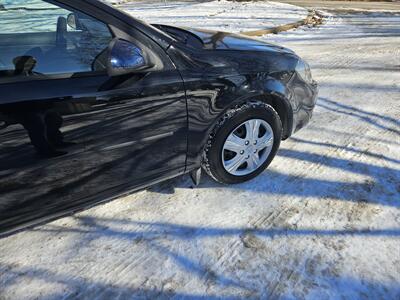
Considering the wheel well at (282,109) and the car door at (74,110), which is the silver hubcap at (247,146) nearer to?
the wheel well at (282,109)

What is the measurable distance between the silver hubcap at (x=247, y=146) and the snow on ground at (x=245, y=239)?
181mm

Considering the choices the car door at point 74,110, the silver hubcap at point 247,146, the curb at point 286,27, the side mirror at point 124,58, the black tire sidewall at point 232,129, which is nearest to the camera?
the car door at point 74,110

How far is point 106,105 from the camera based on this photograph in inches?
82.3

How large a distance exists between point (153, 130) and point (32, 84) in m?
0.77

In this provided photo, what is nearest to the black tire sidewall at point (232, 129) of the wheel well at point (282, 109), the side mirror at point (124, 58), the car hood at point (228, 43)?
the wheel well at point (282, 109)

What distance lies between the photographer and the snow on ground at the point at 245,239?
210 centimetres

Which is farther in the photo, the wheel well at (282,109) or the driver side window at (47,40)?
the wheel well at (282,109)

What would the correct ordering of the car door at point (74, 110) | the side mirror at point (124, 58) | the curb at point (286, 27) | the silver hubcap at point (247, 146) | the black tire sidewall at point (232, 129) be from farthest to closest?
1. the curb at point (286, 27)
2. the silver hubcap at point (247, 146)
3. the black tire sidewall at point (232, 129)
4. the side mirror at point (124, 58)
5. the car door at point (74, 110)

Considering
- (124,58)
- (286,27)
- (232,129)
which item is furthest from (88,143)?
(286,27)

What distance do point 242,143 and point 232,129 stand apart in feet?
0.58

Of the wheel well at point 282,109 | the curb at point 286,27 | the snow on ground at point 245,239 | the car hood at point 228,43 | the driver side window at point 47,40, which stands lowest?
the snow on ground at point 245,239

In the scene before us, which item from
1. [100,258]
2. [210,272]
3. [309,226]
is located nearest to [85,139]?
[100,258]

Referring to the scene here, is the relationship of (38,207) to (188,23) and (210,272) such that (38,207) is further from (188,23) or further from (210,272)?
(188,23)

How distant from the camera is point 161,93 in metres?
2.27
